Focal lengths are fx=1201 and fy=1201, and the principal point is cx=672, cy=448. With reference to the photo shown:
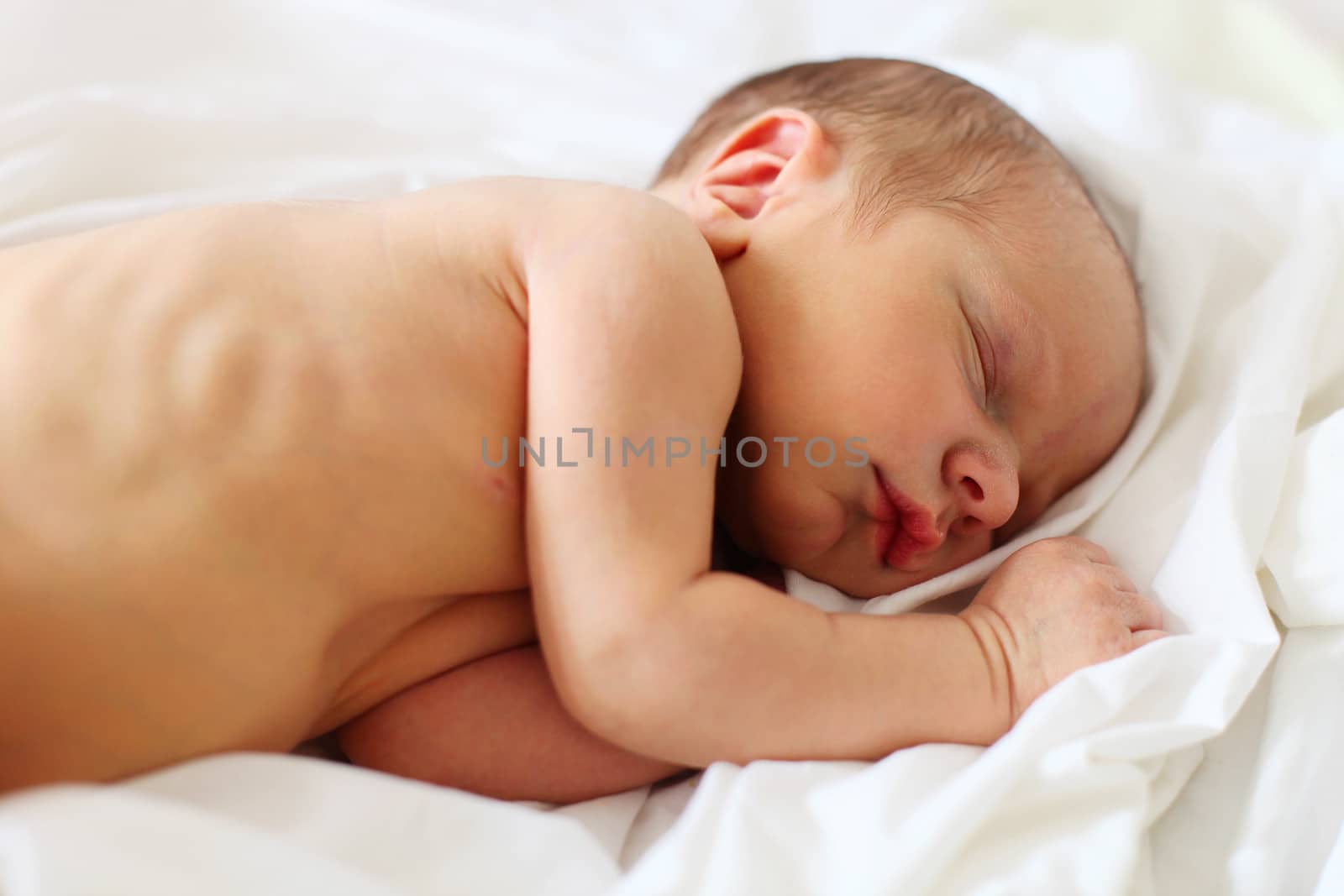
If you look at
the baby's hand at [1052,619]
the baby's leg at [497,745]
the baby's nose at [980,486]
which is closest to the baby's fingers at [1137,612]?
the baby's hand at [1052,619]

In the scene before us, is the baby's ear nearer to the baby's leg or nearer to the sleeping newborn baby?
the sleeping newborn baby

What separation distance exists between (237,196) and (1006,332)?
0.84 meters

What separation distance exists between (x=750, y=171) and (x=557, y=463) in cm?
37

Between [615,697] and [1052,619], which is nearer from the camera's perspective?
[615,697]

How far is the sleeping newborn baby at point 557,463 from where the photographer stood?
2.69 ft

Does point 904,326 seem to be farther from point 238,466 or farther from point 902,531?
point 238,466

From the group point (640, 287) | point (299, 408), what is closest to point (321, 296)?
point (299, 408)

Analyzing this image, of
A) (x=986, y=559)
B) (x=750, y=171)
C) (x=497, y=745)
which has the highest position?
(x=750, y=171)

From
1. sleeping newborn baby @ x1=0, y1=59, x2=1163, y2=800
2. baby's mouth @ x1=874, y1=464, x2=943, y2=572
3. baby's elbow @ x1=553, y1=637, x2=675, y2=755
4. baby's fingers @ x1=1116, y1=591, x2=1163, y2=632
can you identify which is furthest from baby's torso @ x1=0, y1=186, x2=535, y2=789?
baby's fingers @ x1=1116, y1=591, x2=1163, y2=632

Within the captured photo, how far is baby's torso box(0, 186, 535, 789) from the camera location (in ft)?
2.65

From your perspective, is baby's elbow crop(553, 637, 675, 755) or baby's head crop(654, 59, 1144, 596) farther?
baby's head crop(654, 59, 1144, 596)

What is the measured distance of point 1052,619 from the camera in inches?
37.4

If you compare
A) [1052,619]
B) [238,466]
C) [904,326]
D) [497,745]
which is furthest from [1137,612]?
[238,466]

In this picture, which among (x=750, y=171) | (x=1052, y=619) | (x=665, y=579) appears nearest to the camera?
(x=665, y=579)
